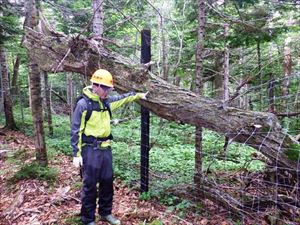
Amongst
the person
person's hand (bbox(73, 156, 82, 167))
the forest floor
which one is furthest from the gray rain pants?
the forest floor

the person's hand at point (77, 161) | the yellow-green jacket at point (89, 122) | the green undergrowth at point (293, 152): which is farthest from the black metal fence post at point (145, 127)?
the green undergrowth at point (293, 152)

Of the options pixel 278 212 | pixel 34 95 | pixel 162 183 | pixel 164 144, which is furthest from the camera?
pixel 164 144

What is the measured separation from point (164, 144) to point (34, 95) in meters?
5.42

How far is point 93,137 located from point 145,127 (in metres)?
1.36

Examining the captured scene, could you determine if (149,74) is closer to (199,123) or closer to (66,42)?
(199,123)

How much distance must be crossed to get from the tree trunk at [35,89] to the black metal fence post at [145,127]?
2.41 meters

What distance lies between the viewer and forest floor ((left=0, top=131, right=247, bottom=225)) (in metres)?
4.99

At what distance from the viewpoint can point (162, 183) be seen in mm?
6094

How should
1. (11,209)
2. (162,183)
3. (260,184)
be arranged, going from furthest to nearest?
(162,183) < (11,209) < (260,184)

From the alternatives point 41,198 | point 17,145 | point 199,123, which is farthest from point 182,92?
point 17,145

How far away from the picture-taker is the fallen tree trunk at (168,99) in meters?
4.53

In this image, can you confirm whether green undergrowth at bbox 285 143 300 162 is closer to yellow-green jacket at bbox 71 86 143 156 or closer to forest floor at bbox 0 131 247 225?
forest floor at bbox 0 131 247 225

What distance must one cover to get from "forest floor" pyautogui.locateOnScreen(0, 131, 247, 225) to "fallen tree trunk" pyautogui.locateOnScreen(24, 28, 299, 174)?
4.88 ft

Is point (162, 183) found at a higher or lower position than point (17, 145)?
higher
